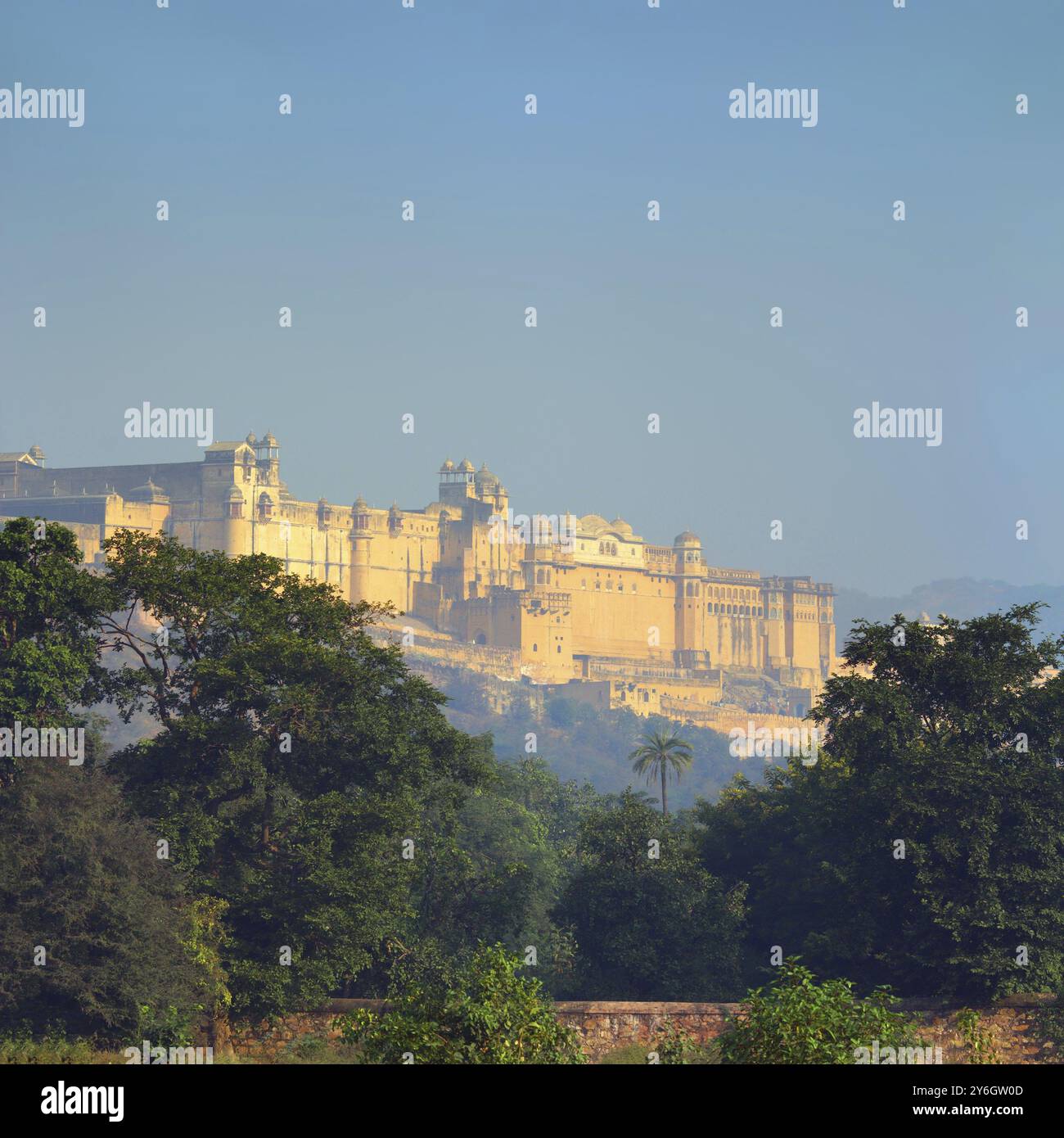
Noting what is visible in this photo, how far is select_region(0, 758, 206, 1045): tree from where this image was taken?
25.4m

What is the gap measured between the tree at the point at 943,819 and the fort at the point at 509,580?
94.7 m

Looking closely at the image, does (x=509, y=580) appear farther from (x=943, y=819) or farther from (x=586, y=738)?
(x=943, y=819)

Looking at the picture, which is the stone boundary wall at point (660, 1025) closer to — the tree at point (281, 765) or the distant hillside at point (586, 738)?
the tree at point (281, 765)

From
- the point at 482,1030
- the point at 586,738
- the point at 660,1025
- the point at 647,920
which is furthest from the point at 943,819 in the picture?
the point at 586,738

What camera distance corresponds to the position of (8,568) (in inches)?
1169

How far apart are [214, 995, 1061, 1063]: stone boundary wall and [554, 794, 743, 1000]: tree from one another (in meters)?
4.62

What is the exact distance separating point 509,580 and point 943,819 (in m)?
117

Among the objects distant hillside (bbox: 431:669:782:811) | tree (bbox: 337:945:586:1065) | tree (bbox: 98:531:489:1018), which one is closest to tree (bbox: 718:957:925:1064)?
tree (bbox: 337:945:586:1065)

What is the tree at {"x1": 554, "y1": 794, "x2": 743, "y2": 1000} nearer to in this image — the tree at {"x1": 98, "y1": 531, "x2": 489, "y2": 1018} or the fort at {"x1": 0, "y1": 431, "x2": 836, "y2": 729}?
the tree at {"x1": 98, "y1": 531, "x2": 489, "y2": 1018}

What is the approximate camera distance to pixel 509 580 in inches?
5719

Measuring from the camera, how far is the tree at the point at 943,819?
27.2 meters
